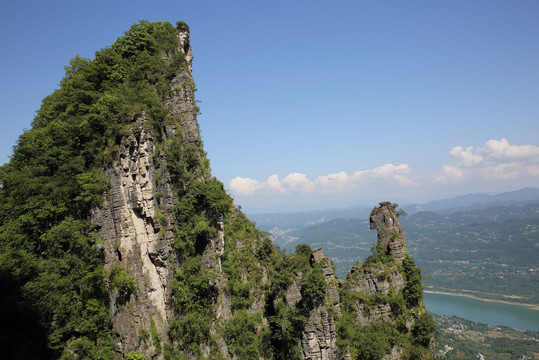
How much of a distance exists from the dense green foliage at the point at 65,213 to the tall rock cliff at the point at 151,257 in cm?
10

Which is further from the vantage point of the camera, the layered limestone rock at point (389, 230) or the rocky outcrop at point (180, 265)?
the layered limestone rock at point (389, 230)

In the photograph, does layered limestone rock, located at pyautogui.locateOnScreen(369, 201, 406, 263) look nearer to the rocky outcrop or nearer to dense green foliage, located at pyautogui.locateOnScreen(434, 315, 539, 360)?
the rocky outcrop

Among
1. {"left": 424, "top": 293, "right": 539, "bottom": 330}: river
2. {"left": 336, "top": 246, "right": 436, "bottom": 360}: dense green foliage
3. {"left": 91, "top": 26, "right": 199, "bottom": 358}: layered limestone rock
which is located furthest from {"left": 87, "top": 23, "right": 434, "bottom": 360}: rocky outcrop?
{"left": 424, "top": 293, "right": 539, "bottom": 330}: river

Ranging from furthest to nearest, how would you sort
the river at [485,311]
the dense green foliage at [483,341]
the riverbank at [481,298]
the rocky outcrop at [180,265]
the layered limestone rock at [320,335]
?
the riverbank at [481,298]
the river at [485,311]
the dense green foliage at [483,341]
the layered limestone rock at [320,335]
the rocky outcrop at [180,265]

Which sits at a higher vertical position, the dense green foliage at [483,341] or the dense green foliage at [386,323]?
the dense green foliage at [386,323]

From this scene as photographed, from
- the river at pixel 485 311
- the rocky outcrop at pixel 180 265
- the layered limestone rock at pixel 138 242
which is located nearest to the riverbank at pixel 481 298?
the river at pixel 485 311

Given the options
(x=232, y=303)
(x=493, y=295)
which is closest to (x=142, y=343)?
(x=232, y=303)

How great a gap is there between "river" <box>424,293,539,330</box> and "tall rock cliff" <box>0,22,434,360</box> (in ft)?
426

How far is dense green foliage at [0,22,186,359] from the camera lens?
19797mm

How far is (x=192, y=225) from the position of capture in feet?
86.0

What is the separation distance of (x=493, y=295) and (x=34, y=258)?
647 ft

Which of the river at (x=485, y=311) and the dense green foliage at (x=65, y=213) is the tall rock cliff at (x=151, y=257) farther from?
the river at (x=485, y=311)

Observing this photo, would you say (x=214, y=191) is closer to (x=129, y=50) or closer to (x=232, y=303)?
(x=232, y=303)

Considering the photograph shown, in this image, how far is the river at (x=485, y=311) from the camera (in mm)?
119500
